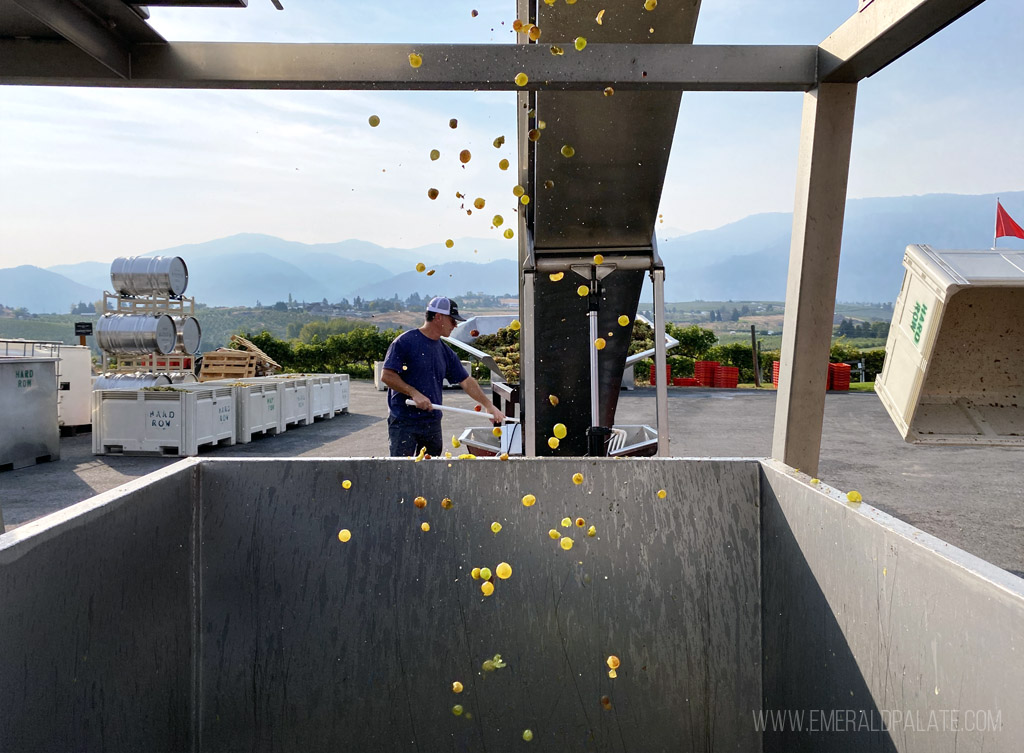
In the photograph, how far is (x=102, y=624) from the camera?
6.18 feet

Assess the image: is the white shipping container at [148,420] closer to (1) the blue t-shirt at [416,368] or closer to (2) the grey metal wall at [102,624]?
(1) the blue t-shirt at [416,368]

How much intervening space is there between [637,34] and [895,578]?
2.63 metres

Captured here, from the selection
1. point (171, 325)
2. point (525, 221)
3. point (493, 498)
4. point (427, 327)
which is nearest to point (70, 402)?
point (171, 325)

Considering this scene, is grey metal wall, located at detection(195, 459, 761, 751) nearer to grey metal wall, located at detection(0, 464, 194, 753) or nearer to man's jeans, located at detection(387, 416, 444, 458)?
grey metal wall, located at detection(0, 464, 194, 753)

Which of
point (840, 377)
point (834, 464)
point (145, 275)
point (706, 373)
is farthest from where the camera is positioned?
point (706, 373)

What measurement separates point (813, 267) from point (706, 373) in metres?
20.2

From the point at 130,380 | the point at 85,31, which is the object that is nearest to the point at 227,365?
the point at 130,380

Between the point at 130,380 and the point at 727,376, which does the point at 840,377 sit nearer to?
the point at 727,376

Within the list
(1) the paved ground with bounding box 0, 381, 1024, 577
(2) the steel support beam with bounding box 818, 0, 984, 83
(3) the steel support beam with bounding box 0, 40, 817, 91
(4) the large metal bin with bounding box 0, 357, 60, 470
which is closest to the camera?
(2) the steel support beam with bounding box 818, 0, 984, 83

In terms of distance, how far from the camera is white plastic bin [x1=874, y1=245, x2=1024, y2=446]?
164 inches

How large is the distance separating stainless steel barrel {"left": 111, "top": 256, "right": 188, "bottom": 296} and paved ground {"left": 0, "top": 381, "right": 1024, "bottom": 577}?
8.28 feet

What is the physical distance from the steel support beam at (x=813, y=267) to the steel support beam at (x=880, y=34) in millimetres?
124

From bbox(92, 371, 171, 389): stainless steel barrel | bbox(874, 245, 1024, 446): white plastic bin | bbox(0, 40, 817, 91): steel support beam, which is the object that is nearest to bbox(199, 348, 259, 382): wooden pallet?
bbox(92, 371, 171, 389): stainless steel barrel

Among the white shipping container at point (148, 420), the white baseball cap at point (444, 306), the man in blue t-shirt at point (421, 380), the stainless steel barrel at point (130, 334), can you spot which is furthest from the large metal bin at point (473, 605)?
the stainless steel barrel at point (130, 334)
